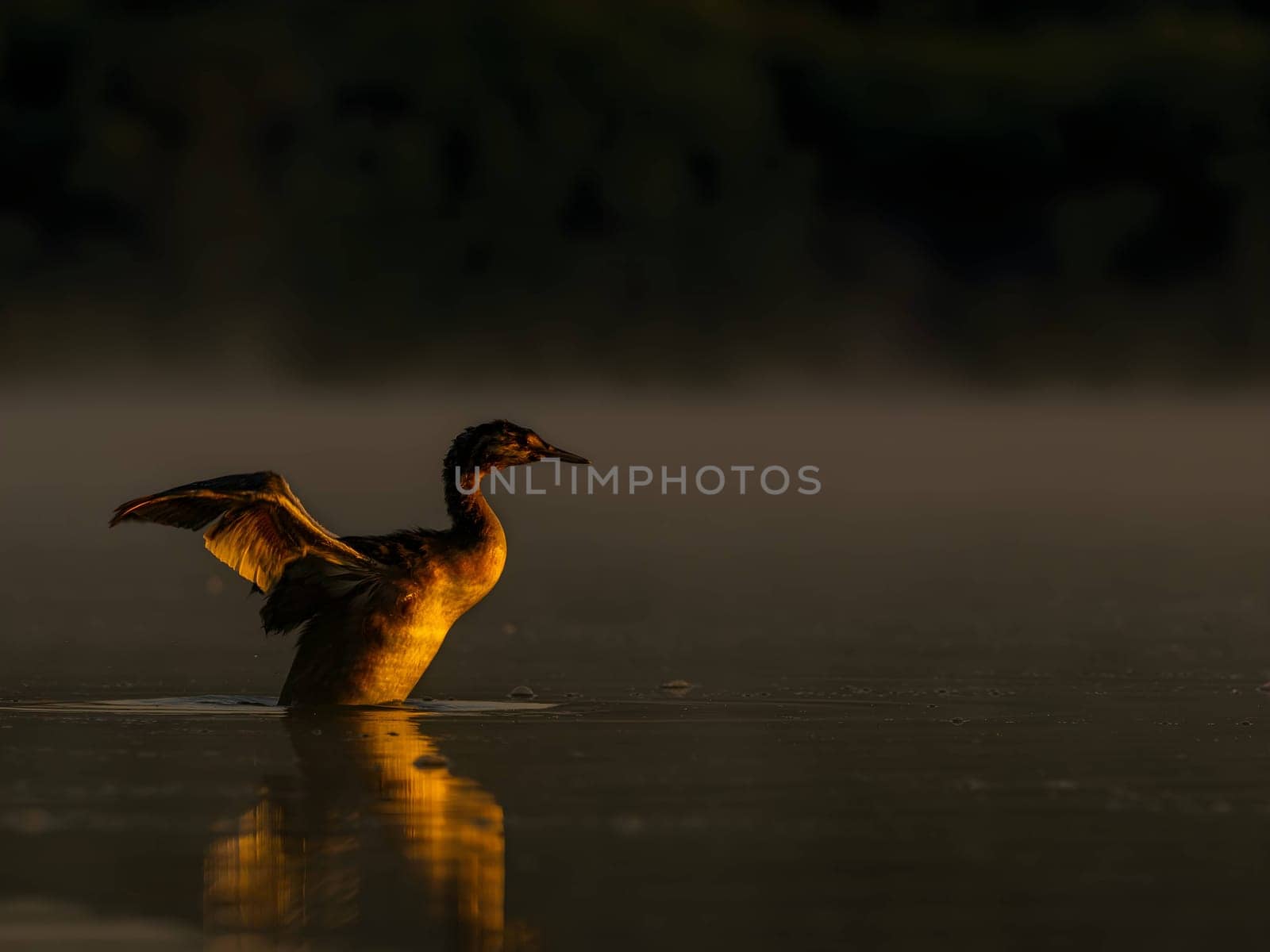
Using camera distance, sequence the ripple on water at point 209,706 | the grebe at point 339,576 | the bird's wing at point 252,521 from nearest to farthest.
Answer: the ripple on water at point 209,706
the bird's wing at point 252,521
the grebe at point 339,576

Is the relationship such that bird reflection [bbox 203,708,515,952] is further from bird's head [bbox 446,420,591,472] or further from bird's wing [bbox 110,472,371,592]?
bird's head [bbox 446,420,591,472]

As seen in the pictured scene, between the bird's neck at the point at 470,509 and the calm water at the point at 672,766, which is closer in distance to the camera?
the calm water at the point at 672,766

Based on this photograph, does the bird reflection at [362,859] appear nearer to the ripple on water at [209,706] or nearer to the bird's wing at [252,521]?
the ripple on water at [209,706]

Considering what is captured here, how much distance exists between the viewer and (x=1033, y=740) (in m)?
10.8

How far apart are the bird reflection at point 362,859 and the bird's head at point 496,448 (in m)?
3.17

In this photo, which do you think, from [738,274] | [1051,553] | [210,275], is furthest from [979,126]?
[1051,553]

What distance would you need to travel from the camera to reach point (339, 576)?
12750 millimetres

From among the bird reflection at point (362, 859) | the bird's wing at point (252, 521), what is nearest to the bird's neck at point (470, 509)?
the bird's wing at point (252, 521)

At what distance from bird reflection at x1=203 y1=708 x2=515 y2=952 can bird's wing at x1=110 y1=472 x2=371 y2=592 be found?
2.28m

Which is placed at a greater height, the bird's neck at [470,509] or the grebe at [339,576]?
the bird's neck at [470,509]

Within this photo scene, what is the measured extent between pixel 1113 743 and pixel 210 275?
113 feet

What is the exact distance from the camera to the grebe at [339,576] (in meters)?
12.5

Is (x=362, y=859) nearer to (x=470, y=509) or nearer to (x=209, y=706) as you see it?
(x=209, y=706)

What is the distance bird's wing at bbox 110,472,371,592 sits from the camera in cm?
1242
